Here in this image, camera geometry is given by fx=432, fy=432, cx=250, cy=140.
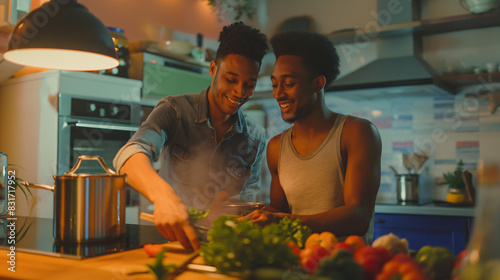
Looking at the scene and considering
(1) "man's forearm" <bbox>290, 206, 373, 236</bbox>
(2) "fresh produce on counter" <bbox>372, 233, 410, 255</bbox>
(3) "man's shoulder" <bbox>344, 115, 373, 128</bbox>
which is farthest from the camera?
(3) "man's shoulder" <bbox>344, 115, 373, 128</bbox>

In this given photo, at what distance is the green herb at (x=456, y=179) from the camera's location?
3.29 meters

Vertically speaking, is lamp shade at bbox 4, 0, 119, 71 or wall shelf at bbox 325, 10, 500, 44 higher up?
wall shelf at bbox 325, 10, 500, 44

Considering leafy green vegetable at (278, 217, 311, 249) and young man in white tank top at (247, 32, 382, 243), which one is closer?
leafy green vegetable at (278, 217, 311, 249)

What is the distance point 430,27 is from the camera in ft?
11.1

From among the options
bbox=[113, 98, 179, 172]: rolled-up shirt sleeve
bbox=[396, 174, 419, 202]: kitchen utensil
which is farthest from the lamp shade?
bbox=[396, 174, 419, 202]: kitchen utensil

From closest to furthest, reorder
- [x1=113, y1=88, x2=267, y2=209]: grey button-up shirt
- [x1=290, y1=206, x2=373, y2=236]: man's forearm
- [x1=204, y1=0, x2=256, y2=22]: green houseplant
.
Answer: [x1=290, y1=206, x2=373, y2=236]: man's forearm → [x1=113, y1=88, x2=267, y2=209]: grey button-up shirt → [x1=204, y1=0, x2=256, y2=22]: green houseplant

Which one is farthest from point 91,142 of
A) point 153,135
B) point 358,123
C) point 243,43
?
point 358,123

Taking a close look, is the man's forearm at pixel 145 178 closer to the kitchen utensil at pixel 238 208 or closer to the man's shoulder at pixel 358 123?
the kitchen utensil at pixel 238 208

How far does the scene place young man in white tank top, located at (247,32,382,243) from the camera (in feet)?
4.91

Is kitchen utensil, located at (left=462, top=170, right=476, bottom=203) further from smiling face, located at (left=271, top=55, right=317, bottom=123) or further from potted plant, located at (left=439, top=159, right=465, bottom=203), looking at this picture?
smiling face, located at (left=271, top=55, right=317, bottom=123)

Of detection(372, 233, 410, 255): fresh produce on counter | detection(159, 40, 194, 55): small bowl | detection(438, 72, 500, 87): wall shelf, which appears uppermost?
detection(159, 40, 194, 55): small bowl

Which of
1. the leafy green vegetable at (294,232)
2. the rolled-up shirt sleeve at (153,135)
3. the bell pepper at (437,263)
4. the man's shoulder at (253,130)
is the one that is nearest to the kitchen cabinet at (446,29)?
the man's shoulder at (253,130)

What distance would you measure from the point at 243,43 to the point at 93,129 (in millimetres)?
1620

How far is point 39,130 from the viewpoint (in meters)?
2.79
